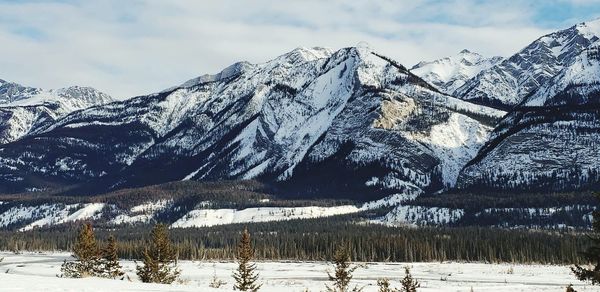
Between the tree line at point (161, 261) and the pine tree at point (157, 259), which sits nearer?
the tree line at point (161, 261)

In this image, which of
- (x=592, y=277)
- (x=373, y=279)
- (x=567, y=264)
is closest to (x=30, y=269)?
(x=373, y=279)

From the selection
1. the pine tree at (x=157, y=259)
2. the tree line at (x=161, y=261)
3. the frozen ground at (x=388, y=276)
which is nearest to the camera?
the frozen ground at (x=388, y=276)

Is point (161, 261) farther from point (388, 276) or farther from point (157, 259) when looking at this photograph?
point (388, 276)

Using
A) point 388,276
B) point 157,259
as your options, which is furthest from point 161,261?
point 388,276

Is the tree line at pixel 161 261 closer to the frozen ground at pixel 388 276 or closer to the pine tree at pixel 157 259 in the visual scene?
the pine tree at pixel 157 259

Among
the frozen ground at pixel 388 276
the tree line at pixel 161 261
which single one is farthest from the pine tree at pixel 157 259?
the frozen ground at pixel 388 276

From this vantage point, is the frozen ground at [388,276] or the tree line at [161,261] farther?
the tree line at [161,261]

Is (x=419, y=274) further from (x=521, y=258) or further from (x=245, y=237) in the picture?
(x=245, y=237)

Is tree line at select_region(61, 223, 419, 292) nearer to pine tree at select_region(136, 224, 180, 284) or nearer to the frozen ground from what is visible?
pine tree at select_region(136, 224, 180, 284)

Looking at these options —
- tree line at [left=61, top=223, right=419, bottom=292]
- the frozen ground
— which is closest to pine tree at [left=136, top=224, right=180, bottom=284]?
tree line at [left=61, top=223, right=419, bottom=292]

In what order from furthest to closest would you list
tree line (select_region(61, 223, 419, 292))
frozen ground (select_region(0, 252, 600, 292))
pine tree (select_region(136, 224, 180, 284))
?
pine tree (select_region(136, 224, 180, 284))
tree line (select_region(61, 223, 419, 292))
frozen ground (select_region(0, 252, 600, 292))

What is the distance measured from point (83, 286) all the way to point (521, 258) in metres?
170

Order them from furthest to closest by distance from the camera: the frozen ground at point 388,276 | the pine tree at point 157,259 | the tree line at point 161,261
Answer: the pine tree at point 157,259, the tree line at point 161,261, the frozen ground at point 388,276

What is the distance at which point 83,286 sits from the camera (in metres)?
42.1
